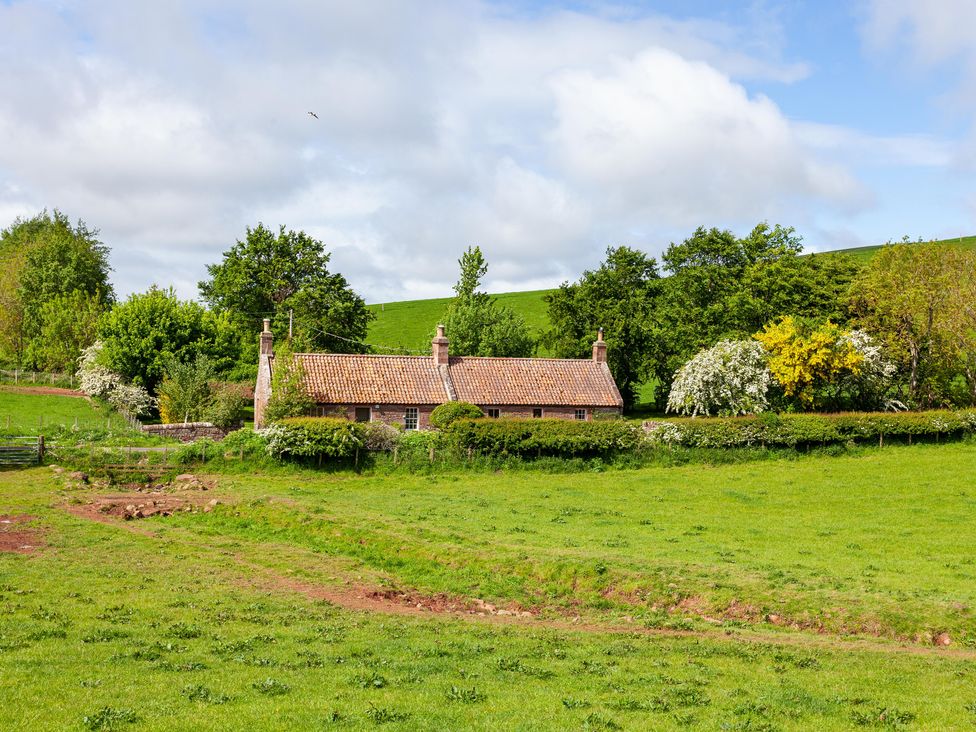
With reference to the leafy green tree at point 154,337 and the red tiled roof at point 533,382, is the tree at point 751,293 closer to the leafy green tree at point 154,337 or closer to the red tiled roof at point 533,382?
the red tiled roof at point 533,382

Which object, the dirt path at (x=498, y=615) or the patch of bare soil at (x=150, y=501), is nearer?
the dirt path at (x=498, y=615)

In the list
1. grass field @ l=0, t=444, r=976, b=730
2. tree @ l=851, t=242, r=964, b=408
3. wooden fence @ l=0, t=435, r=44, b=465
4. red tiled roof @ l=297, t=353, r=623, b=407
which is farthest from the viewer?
tree @ l=851, t=242, r=964, b=408

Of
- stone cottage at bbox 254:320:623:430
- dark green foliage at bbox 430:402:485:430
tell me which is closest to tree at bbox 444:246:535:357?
stone cottage at bbox 254:320:623:430

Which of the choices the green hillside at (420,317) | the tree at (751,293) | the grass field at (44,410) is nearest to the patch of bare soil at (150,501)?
the grass field at (44,410)

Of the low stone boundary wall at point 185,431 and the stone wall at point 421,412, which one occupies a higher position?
the stone wall at point 421,412

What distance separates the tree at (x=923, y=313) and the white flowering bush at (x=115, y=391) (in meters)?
56.6

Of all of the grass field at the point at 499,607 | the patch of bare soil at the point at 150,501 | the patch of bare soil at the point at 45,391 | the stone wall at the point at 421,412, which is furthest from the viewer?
the patch of bare soil at the point at 45,391

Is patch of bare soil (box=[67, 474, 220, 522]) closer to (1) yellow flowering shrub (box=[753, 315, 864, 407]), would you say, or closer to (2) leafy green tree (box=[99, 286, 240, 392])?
(2) leafy green tree (box=[99, 286, 240, 392])

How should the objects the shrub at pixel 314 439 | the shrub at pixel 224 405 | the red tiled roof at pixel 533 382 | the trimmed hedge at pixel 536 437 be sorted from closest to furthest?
the shrub at pixel 314 439 → the trimmed hedge at pixel 536 437 → the red tiled roof at pixel 533 382 → the shrub at pixel 224 405

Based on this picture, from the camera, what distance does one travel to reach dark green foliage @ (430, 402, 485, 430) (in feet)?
173

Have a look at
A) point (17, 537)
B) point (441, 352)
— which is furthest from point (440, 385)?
point (17, 537)

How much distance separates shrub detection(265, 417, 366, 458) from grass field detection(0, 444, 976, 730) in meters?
2.96

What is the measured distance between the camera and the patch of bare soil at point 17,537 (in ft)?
92.2

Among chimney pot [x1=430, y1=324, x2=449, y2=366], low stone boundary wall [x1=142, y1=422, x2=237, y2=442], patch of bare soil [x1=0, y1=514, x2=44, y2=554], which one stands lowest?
patch of bare soil [x1=0, y1=514, x2=44, y2=554]
